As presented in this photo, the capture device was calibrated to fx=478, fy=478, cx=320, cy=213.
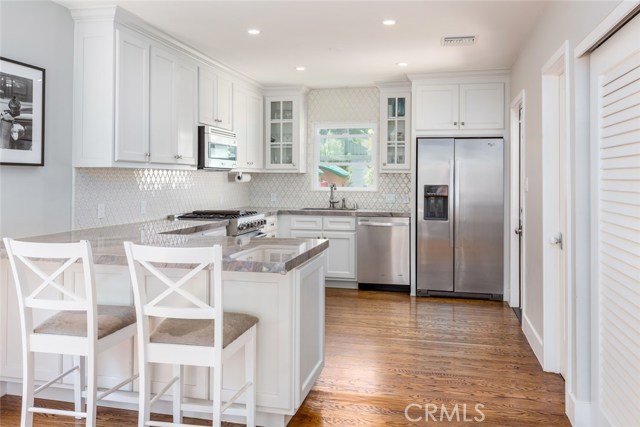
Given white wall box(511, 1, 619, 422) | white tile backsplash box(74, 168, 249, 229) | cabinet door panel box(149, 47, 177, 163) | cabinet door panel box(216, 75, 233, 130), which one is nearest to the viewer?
white wall box(511, 1, 619, 422)

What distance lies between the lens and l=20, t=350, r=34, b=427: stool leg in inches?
87.1

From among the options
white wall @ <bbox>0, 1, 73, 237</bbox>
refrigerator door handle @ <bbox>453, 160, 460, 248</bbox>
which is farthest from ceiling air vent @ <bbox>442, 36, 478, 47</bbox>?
white wall @ <bbox>0, 1, 73, 237</bbox>

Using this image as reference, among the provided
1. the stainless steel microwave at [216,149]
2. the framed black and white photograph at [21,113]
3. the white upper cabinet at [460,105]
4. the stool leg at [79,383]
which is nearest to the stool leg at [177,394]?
the stool leg at [79,383]

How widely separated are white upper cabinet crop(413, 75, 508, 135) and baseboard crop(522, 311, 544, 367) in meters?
2.20

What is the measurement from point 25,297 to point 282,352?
48.7 inches

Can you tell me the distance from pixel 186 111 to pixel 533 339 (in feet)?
11.4

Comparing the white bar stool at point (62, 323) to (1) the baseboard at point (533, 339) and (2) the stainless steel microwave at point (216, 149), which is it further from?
(1) the baseboard at point (533, 339)

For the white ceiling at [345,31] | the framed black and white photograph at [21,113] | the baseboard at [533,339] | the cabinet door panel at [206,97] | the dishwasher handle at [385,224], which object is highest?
the white ceiling at [345,31]

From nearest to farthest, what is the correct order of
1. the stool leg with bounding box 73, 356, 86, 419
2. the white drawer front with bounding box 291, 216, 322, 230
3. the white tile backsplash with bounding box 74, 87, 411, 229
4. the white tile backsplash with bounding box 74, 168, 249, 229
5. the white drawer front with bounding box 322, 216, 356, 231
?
the stool leg with bounding box 73, 356, 86, 419 < the white tile backsplash with bounding box 74, 168, 249, 229 < the white tile backsplash with bounding box 74, 87, 411, 229 < the white drawer front with bounding box 322, 216, 356, 231 < the white drawer front with bounding box 291, 216, 322, 230

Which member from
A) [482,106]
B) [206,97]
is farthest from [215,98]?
[482,106]

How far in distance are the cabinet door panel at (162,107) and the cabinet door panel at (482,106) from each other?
123 inches

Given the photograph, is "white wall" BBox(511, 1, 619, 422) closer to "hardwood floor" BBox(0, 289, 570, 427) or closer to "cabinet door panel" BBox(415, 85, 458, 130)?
"hardwood floor" BBox(0, 289, 570, 427)

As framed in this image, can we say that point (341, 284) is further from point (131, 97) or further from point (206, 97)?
point (131, 97)

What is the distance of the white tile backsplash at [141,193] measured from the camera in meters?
3.57
